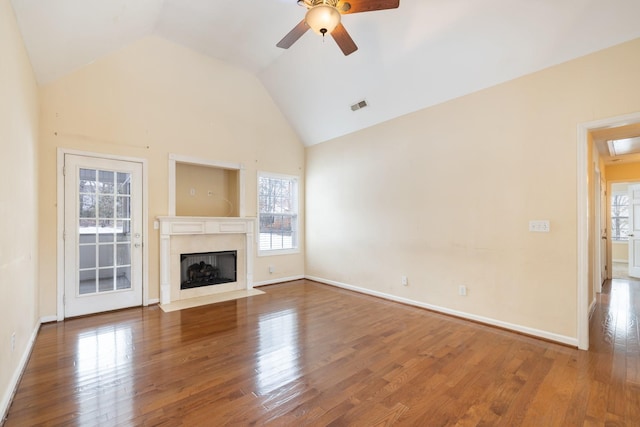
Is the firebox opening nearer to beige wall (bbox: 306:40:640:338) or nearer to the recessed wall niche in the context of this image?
the recessed wall niche

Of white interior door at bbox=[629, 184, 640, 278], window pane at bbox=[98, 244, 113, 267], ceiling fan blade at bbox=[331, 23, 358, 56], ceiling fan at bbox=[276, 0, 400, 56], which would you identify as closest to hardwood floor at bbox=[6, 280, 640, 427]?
window pane at bbox=[98, 244, 113, 267]

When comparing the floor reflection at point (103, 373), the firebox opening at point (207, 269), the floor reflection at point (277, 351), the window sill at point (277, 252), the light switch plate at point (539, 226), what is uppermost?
the light switch plate at point (539, 226)

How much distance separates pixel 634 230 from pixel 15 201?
9.85 meters

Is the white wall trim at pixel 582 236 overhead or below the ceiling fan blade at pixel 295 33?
below

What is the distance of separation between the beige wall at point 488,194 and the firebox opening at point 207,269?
2.14 metres

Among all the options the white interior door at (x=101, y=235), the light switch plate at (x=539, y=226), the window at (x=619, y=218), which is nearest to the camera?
the light switch plate at (x=539, y=226)

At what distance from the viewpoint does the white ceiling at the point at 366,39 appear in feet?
8.87

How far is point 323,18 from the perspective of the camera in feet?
8.15

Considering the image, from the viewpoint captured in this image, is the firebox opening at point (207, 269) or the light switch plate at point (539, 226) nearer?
the light switch plate at point (539, 226)

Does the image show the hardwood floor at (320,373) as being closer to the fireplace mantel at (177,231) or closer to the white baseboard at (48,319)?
the white baseboard at (48,319)

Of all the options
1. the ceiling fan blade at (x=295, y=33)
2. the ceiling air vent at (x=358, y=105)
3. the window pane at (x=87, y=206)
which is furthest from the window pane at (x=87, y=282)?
the ceiling air vent at (x=358, y=105)

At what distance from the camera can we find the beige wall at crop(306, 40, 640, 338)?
9.80ft

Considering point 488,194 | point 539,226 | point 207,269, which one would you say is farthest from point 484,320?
point 207,269

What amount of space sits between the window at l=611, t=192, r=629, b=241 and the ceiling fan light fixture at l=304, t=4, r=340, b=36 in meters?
10.4
